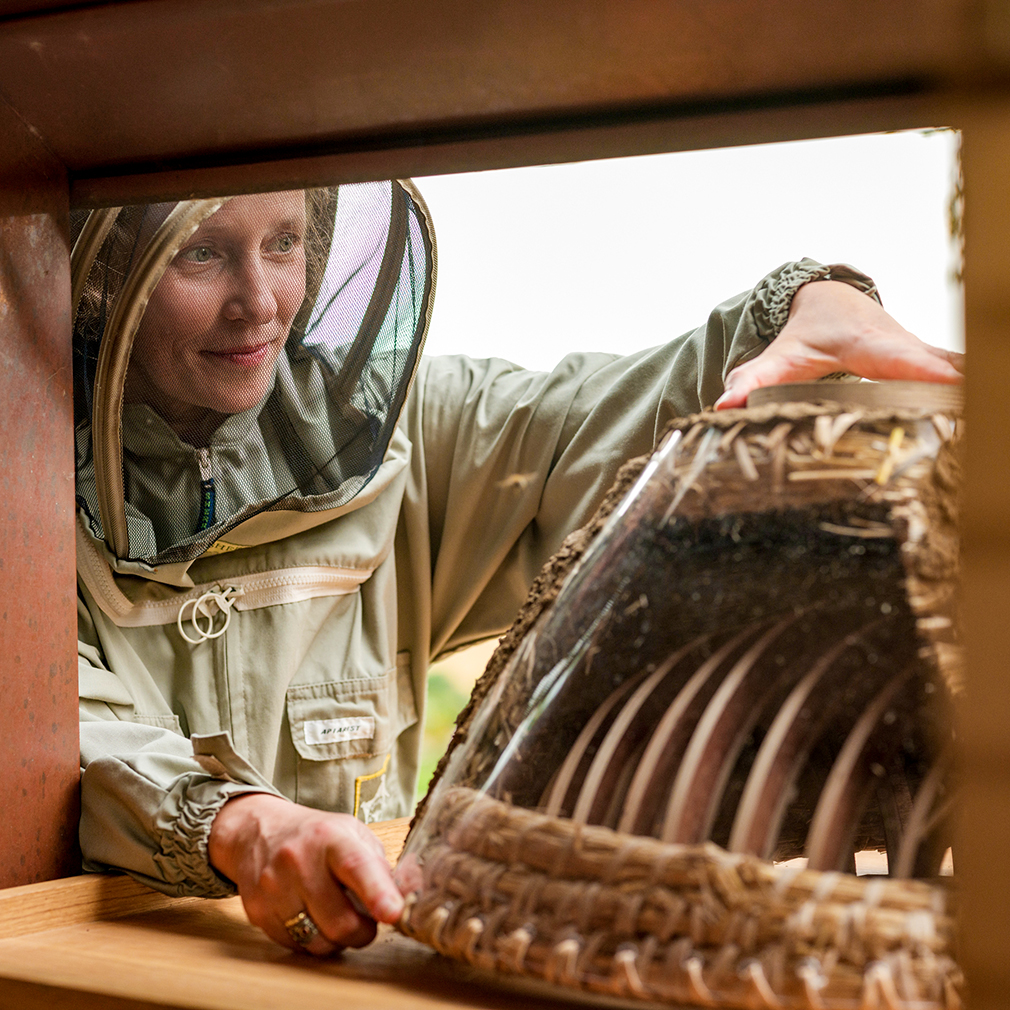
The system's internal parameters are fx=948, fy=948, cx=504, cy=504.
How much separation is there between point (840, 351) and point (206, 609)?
751 mm

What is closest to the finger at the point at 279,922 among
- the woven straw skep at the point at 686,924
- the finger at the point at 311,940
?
the finger at the point at 311,940

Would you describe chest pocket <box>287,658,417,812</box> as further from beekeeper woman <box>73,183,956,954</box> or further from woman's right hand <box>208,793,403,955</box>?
woman's right hand <box>208,793,403,955</box>

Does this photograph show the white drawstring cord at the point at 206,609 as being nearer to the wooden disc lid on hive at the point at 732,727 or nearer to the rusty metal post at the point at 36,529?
the rusty metal post at the point at 36,529

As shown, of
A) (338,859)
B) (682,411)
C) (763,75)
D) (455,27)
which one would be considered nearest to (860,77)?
(763,75)

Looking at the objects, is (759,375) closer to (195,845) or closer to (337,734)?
(195,845)

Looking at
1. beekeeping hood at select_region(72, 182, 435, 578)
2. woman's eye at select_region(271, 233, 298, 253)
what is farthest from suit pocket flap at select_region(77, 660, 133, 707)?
woman's eye at select_region(271, 233, 298, 253)

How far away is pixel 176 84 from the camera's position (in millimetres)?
536

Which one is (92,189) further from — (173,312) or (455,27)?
(455,27)

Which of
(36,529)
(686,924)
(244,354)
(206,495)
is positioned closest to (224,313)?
(244,354)

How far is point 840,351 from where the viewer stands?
0.63 m

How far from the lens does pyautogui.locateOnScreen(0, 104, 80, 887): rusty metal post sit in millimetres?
620

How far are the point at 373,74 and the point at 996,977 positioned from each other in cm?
49

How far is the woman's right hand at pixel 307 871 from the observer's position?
0.47 metres

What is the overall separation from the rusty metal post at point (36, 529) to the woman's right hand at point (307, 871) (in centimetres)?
14
